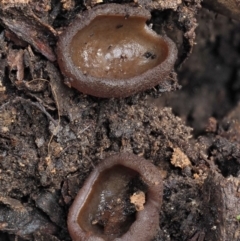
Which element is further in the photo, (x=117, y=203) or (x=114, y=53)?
(x=114, y=53)

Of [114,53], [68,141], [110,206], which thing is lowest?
[110,206]

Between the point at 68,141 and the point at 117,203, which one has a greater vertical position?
the point at 68,141

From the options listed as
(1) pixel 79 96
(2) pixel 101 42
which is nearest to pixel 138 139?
(1) pixel 79 96

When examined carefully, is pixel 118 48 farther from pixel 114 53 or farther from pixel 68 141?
pixel 68 141

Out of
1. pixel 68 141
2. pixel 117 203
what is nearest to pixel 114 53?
pixel 68 141

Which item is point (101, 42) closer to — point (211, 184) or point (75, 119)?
point (75, 119)
